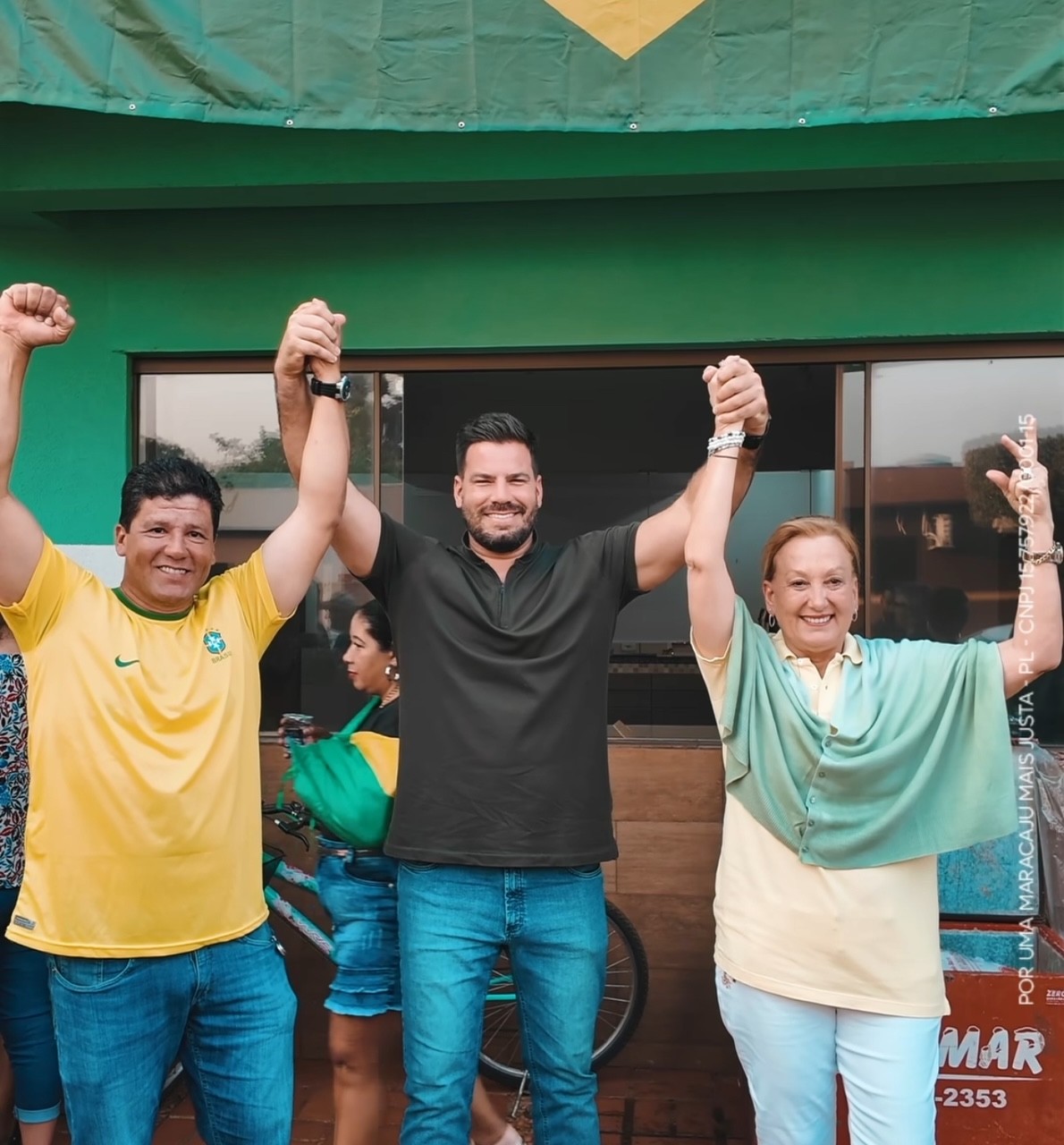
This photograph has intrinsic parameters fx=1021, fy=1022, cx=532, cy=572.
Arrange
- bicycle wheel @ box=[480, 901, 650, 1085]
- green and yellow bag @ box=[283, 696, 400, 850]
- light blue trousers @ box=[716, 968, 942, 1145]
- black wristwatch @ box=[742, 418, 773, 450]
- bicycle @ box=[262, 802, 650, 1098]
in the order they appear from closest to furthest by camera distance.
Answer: light blue trousers @ box=[716, 968, 942, 1145]
black wristwatch @ box=[742, 418, 773, 450]
green and yellow bag @ box=[283, 696, 400, 850]
bicycle @ box=[262, 802, 650, 1098]
bicycle wheel @ box=[480, 901, 650, 1085]

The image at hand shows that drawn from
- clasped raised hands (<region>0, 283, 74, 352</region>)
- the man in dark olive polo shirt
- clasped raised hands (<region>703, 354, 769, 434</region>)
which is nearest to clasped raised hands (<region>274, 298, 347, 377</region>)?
the man in dark olive polo shirt

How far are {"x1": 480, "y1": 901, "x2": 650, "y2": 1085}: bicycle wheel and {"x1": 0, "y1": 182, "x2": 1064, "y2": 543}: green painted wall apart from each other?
7.11ft

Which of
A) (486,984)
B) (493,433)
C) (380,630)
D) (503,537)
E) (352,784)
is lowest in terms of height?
(486,984)

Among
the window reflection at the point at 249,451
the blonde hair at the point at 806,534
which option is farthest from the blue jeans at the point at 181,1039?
the window reflection at the point at 249,451

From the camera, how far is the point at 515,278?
367cm

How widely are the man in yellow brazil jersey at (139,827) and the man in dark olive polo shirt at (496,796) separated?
342mm

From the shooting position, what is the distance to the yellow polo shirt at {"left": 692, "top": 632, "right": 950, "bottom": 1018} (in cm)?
208

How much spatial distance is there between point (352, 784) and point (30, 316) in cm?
134

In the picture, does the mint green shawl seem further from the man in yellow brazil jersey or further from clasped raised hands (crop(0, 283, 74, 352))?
clasped raised hands (crop(0, 283, 74, 352))

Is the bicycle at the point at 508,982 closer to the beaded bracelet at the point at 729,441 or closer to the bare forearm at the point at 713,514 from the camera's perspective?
the bare forearm at the point at 713,514

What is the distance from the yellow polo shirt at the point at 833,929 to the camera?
6.82 feet

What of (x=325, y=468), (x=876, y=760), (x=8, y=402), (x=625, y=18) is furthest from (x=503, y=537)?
(x=625, y=18)

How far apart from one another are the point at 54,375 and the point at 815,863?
320 cm

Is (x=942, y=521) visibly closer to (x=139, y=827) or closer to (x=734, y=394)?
(x=734, y=394)
